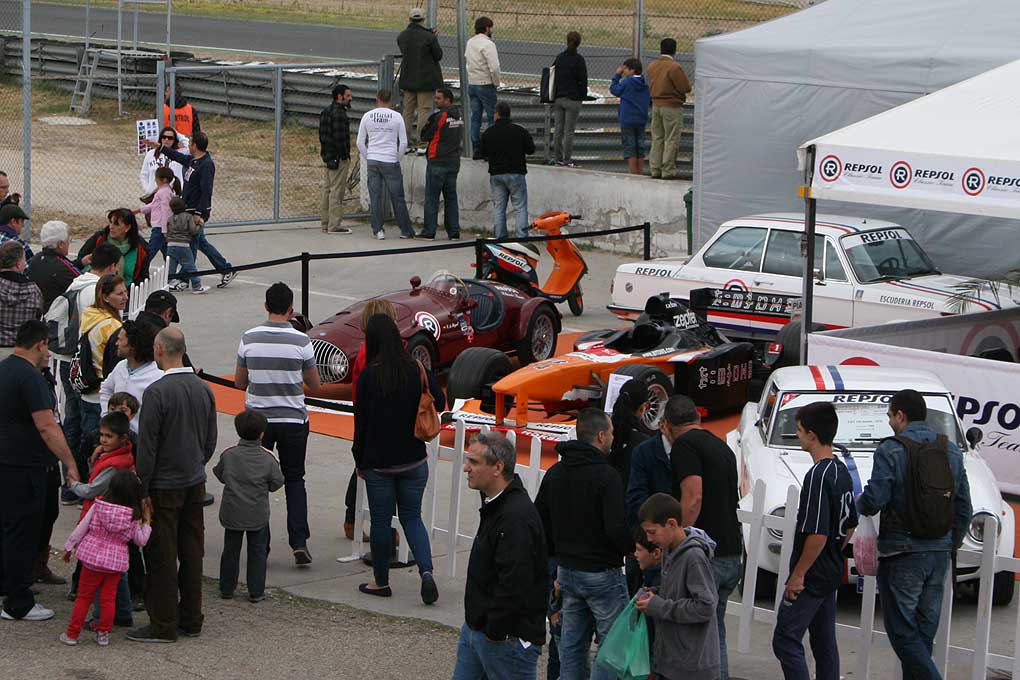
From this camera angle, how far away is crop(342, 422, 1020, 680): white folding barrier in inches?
292

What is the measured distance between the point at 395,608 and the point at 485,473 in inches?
110

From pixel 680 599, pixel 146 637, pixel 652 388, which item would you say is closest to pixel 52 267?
pixel 146 637

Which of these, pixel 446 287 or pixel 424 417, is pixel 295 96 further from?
pixel 424 417

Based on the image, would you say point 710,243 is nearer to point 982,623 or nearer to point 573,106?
point 573,106

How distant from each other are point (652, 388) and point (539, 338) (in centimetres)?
303

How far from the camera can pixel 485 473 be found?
6.25m

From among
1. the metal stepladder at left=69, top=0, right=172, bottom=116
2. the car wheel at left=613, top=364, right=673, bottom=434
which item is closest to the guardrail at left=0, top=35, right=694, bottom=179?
the metal stepladder at left=69, top=0, right=172, bottom=116

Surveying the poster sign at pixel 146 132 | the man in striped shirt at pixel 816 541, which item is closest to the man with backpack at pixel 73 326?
the man in striped shirt at pixel 816 541

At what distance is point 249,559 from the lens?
877 centimetres

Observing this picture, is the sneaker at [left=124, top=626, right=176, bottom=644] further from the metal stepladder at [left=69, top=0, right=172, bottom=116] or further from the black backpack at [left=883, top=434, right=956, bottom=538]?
the metal stepladder at [left=69, top=0, right=172, bottom=116]

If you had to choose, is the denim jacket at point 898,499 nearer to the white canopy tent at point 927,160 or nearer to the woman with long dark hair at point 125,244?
the white canopy tent at point 927,160

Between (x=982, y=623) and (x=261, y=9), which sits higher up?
(x=261, y=9)

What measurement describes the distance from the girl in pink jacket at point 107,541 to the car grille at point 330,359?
5165 millimetres

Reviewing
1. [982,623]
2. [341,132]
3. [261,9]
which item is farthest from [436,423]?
[261,9]
